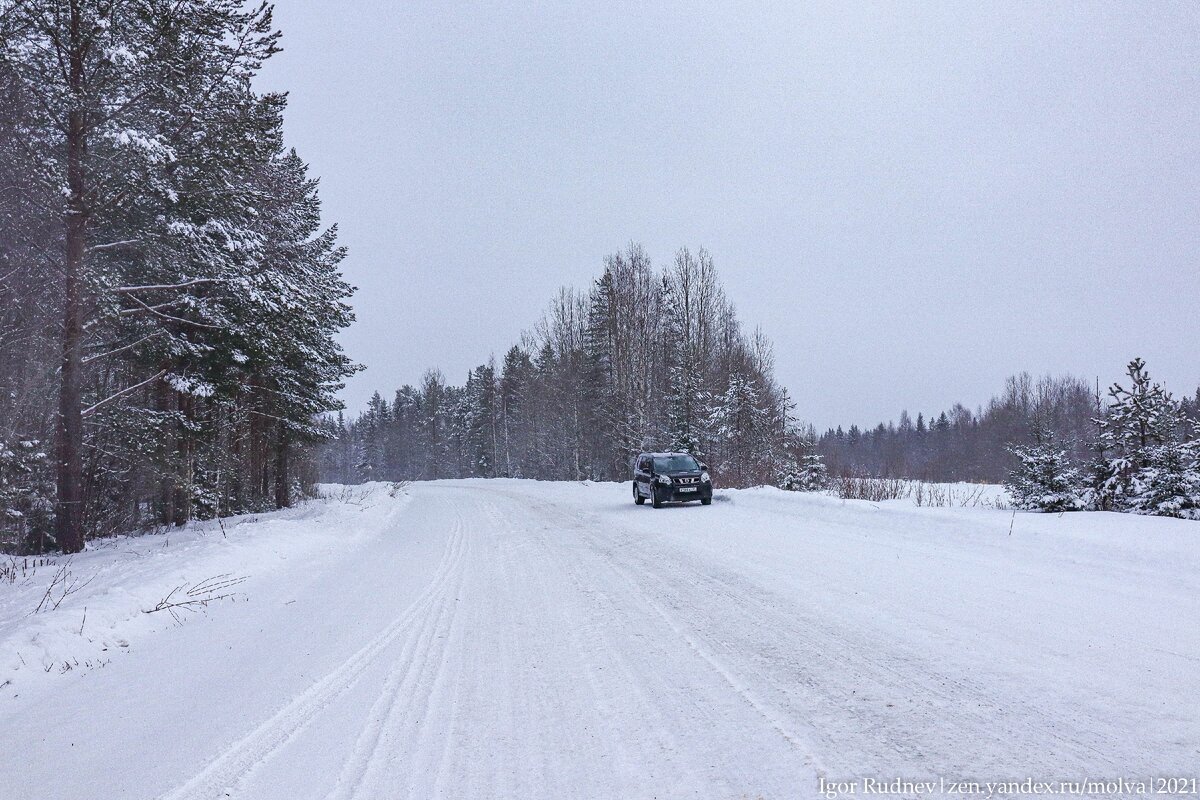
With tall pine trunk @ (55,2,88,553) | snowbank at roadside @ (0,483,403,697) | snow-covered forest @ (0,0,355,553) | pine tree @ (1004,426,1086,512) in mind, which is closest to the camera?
snowbank at roadside @ (0,483,403,697)

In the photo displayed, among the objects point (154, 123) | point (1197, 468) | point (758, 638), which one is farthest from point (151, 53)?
point (1197, 468)

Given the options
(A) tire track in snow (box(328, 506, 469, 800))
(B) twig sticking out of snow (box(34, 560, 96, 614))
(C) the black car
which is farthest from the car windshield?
(B) twig sticking out of snow (box(34, 560, 96, 614))

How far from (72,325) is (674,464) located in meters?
16.2

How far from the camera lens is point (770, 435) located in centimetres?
3394

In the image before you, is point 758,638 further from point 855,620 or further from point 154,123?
point 154,123

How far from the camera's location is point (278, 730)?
394 cm

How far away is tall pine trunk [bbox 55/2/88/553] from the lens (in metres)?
11.1

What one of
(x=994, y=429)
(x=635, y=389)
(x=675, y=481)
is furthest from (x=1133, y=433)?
(x=994, y=429)

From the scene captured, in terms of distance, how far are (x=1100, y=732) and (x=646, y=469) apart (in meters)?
17.7

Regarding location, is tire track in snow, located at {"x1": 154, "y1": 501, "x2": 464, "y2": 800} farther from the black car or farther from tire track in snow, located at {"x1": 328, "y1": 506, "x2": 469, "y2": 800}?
the black car

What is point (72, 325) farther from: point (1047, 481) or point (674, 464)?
point (1047, 481)

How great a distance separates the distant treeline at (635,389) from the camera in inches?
1321

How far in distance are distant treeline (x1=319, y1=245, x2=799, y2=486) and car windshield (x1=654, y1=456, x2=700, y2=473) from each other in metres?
8.38

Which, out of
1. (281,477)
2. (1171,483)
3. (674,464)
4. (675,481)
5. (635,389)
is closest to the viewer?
(1171,483)
